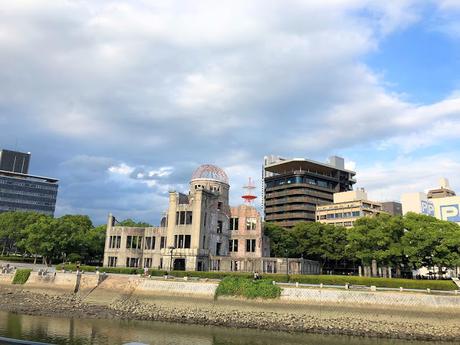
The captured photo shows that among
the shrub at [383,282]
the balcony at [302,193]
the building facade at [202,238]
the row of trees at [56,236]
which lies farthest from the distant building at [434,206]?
the row of trees at [56,236]

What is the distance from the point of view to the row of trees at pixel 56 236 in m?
92.0

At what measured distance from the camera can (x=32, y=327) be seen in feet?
155

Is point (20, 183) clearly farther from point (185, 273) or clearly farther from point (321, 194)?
point (185, 273)

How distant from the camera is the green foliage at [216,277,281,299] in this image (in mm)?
55688

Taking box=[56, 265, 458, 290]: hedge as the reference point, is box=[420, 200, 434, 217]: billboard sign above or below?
above

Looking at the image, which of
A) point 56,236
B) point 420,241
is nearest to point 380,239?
point 420,241

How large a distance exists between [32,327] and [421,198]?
123119mm

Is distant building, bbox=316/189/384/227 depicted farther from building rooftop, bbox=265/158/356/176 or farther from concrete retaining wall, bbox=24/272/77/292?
concrete retaining wall, bbox=24/272/77/292

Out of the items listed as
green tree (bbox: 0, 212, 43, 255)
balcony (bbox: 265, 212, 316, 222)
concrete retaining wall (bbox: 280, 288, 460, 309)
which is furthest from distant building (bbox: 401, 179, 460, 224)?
green tree (bbox: 0, 212, 43, 255)

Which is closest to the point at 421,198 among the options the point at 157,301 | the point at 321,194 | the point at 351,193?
the point at 351,193

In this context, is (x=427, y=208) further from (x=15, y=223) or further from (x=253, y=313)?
(x=15, y=223)

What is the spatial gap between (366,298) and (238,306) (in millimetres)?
16645

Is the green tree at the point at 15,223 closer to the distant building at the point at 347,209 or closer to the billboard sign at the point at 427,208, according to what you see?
the distant building at the point at 347,209

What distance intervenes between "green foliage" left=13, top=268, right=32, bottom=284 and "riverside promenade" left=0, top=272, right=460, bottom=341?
1139 mm
